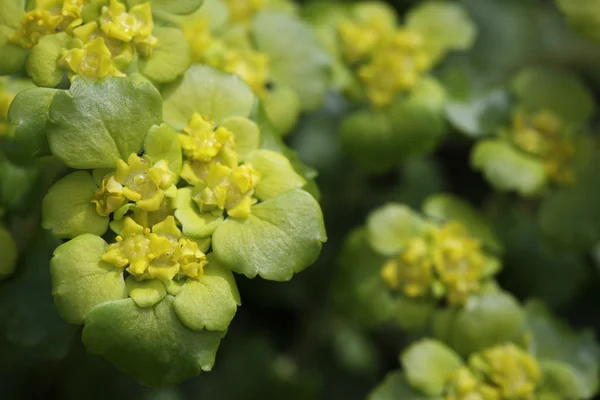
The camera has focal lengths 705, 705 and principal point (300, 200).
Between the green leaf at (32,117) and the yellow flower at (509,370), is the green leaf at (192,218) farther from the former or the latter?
the yellow flower at (509,370)

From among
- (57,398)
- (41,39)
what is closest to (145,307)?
(41,39)

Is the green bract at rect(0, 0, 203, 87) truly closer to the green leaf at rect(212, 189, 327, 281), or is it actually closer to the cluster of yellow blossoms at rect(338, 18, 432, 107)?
the green leaf at rect(212, 189, 327, 281)

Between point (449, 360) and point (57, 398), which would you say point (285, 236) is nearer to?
point (449, 360)

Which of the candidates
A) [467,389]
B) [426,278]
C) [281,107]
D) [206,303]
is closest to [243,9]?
[281,107]

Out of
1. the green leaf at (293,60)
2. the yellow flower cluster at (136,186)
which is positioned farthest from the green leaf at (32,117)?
the green leaf at (293,60)

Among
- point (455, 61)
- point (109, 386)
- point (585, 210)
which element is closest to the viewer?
point (585, 210)
